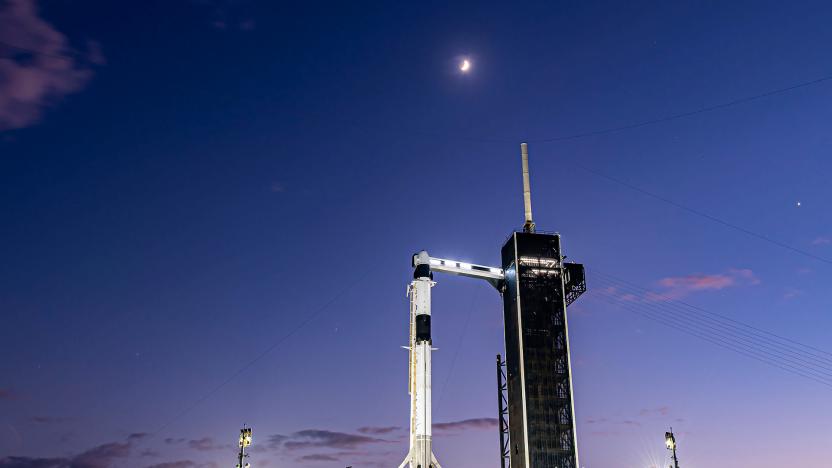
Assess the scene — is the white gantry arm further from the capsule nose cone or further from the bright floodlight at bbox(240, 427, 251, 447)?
the bright floodlight at bbox(240, 427, 251, 447)

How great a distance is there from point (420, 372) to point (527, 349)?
59.1 feet

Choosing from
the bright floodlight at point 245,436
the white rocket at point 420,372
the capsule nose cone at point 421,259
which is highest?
the capsule nose cone at point 421,259

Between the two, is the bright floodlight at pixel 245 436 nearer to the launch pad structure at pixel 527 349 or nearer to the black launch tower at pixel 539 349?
the launch pad structure at pixel 527 349

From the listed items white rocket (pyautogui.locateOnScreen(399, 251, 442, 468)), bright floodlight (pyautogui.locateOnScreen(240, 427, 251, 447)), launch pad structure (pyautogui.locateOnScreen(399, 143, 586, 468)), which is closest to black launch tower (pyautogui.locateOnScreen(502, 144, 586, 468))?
launch pad structure (pyautogui.locateOnScreen(399, 143, 586, 468))

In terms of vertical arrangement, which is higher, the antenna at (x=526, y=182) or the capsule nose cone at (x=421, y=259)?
the antenna at (x=526, y=182)

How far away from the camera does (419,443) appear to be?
8981 cm

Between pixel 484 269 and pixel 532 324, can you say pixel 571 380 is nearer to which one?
pixel 532 324

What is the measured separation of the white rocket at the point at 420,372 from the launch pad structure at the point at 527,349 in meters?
0.12

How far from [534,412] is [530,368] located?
6.15 meters

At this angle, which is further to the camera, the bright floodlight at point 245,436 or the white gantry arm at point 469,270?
the white gantry arm at point 469,270

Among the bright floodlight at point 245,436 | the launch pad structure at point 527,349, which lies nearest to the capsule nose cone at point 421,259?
the launch pad structure at point 527,349

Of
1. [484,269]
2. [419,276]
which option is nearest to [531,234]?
[484,269]

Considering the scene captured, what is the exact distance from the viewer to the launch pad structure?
93.9 m

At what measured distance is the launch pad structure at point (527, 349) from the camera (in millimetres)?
93875
